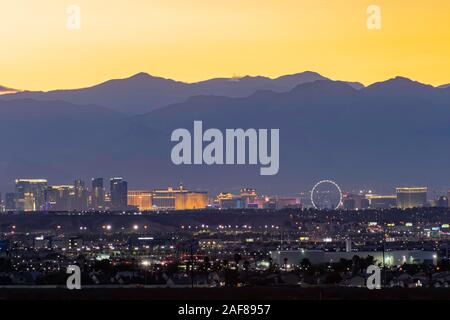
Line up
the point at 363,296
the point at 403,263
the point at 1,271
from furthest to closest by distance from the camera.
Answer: the point at 403,263 → the point at 1,271 → the point at 363,296

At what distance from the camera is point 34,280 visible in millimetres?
75438

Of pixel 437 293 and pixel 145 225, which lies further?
pixel 145 225

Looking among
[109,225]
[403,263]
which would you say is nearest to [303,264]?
[403,263]

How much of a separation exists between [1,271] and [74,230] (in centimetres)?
10008

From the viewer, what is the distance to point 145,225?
635 ft

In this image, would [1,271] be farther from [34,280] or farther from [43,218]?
[43,218]

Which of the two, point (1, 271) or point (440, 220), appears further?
point (440, 220)

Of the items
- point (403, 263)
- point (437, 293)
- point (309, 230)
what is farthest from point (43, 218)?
point (437, 293)

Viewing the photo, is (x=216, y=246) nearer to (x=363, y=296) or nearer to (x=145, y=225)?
(x=145, y=225)
